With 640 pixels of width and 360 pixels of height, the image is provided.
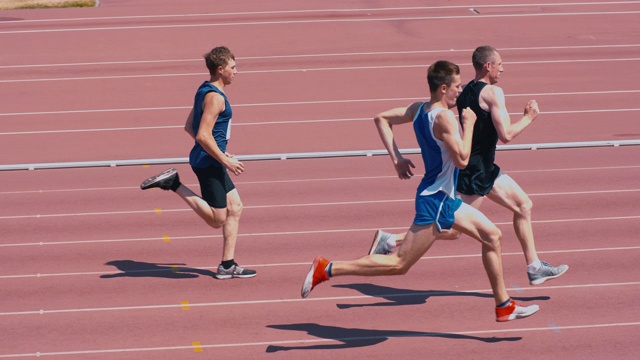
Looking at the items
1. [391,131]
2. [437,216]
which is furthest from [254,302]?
[437,216]

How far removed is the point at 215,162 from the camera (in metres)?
8.74

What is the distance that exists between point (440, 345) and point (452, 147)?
4.75 feet

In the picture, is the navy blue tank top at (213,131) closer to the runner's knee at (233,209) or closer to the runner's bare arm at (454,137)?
the runner's knee at (233,209)

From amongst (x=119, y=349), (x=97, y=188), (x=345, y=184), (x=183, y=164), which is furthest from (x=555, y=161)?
A: (x=119, y=349)

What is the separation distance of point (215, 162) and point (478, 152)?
2.16m

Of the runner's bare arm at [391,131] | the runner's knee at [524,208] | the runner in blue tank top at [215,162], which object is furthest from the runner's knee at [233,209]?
the runner's knee at [524,208]

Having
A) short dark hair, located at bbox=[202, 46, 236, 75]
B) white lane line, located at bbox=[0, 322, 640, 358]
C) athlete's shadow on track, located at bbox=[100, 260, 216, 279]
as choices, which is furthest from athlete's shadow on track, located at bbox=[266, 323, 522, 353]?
short dark hair, located at bbox=[202, 46, 236, 75]

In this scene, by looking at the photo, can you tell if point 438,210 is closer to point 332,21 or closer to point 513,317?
point 513,317

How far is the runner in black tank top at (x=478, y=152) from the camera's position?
7992 mm

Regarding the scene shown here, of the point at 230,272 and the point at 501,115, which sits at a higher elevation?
the point at 501,115

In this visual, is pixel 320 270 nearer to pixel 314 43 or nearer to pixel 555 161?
pixel 555 161

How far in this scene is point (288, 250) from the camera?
9.77 m

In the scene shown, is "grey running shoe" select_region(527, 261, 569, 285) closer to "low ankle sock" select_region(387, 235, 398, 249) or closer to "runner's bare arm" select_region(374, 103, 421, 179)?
"low ankle sock" select_region(387, 235, 398, 249)

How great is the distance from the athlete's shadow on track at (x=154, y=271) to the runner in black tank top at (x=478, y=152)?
93.5 inches
